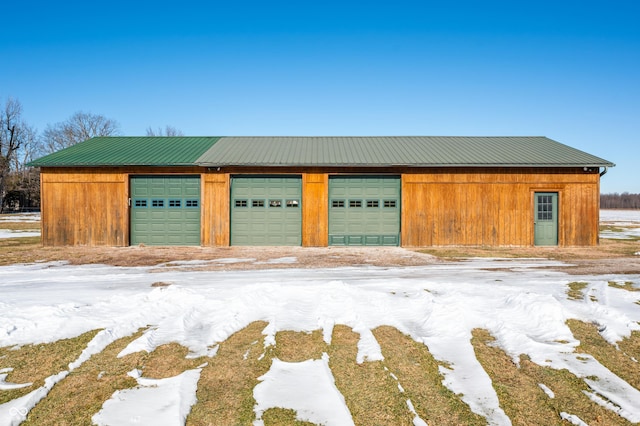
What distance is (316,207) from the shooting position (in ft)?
53.0

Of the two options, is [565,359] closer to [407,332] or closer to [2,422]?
[407,332]

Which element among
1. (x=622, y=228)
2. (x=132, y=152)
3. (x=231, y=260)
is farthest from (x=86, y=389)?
(x=622, y=228)

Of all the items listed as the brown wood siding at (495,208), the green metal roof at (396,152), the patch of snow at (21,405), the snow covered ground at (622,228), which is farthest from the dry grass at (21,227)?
the snow covered ground at (622,228)

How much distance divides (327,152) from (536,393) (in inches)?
587

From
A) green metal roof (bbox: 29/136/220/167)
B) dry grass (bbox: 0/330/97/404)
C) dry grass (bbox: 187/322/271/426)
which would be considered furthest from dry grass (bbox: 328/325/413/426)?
green metal roof (bbox: 29/136/220/167)

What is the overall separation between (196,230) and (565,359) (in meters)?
14.6

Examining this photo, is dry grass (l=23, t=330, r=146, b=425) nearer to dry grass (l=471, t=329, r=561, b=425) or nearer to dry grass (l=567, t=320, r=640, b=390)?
dry grass (l=471, t=329, r=561, b=425)

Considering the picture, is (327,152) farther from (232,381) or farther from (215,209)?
(232,381)

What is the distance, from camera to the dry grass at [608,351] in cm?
388

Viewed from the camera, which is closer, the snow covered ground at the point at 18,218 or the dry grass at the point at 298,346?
the dry grass at the point at 298,346

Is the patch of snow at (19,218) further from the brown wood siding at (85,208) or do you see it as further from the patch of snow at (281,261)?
the patch of snow at (281,261)

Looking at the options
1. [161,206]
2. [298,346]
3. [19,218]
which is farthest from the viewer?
[19,218]

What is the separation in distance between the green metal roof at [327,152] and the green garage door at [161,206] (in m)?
0.87

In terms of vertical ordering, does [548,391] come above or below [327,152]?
below
